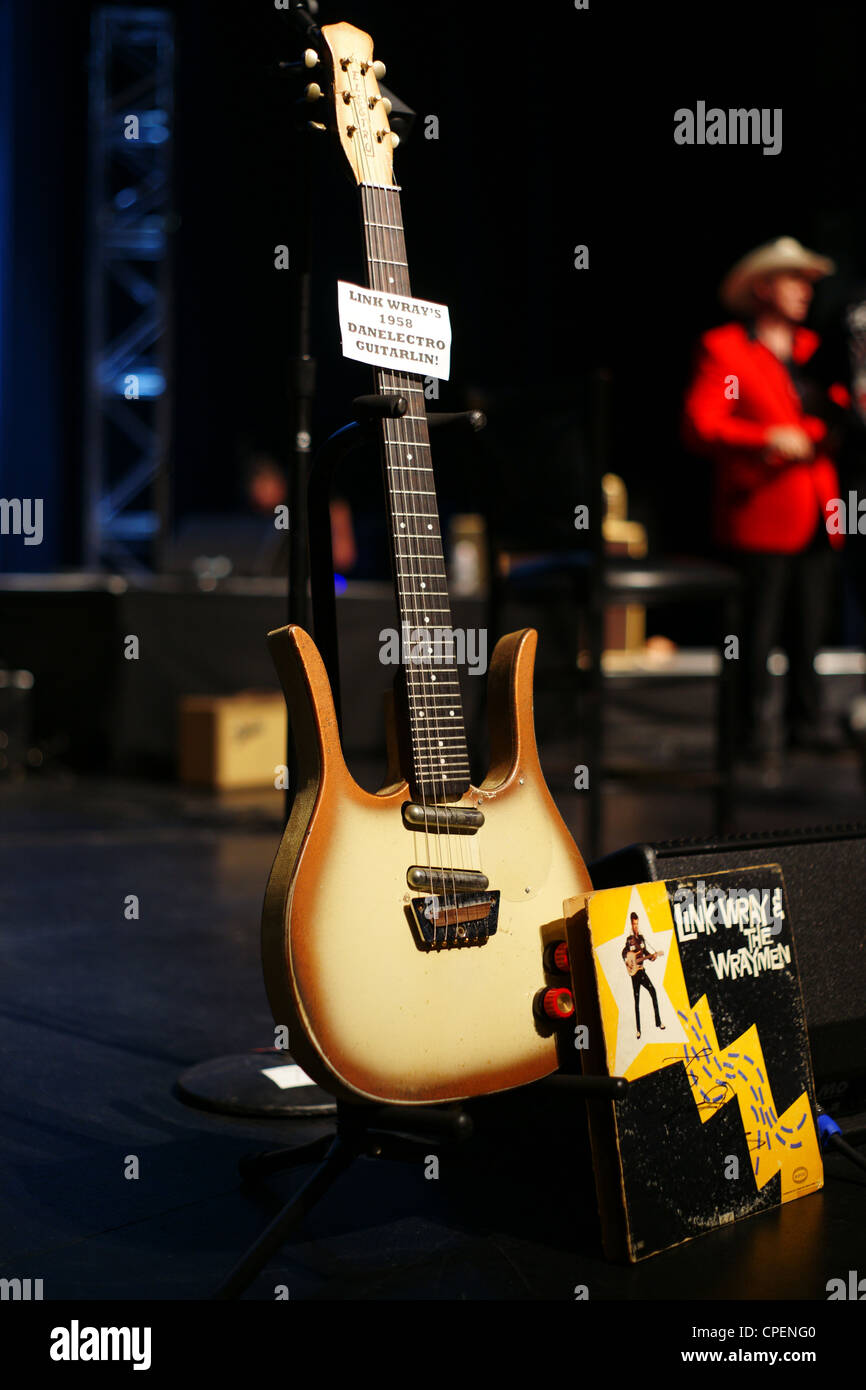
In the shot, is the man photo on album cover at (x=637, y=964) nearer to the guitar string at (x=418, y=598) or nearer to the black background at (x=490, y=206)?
the guitar string at (x=418, y=598)

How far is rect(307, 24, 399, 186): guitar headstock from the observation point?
1.53m

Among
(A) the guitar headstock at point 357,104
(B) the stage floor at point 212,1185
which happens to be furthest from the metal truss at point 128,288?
(A) the guitar headstock at point 357,104

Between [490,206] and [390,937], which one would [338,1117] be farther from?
[490,206]

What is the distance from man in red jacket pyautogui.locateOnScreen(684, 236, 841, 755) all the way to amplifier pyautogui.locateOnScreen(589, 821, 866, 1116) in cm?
239

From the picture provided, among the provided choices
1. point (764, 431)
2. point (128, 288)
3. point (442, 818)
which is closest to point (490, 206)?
point (128, 288)

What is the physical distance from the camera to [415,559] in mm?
1514

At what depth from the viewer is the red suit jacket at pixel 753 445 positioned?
13.2 ft

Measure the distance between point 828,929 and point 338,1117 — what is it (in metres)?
0.68

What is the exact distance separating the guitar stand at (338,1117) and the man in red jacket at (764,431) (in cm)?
266

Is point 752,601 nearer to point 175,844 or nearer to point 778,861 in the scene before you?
point 175,844

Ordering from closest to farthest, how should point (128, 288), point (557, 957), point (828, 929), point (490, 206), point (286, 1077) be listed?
point (557, 957), point (828, 929), point (286, 1077), point (490, 206), point (128, 288)
